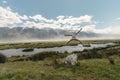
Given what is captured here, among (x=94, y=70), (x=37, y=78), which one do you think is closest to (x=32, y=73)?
(x=37, y=78)

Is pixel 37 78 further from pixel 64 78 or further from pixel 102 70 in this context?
pixel 102 70

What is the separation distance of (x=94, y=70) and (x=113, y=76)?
131 inches

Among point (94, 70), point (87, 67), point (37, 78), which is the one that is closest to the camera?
point (37, 78)

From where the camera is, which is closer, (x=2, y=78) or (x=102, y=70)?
(x=2, y=78)

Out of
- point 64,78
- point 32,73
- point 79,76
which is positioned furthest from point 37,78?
point 79,76

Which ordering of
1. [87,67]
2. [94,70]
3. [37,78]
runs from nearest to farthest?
[37,78] → [94,70] → [87,67]

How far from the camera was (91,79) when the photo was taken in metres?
24.8

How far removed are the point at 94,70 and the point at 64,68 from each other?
4.46 metres

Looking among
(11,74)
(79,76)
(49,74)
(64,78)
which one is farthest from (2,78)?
(79,76)

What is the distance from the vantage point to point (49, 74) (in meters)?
26.0

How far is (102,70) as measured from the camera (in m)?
28.8

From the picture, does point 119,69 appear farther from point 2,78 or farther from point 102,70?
point 2,78

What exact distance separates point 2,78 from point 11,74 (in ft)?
4.54

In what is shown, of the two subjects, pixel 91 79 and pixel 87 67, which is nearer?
pixel 91 79
